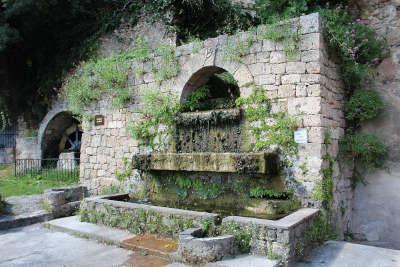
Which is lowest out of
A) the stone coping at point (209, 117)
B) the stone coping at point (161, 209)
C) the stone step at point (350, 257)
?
the stone step at point (350, 257)

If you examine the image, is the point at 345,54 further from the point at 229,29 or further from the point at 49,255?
the point at 49,255

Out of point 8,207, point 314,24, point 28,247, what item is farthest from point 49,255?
point 314,24

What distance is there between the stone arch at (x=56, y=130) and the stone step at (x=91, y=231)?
20.8ft

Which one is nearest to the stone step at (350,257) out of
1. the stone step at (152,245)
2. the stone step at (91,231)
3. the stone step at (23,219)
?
the stone step at (152,245)

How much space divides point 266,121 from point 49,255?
3370 millimetres

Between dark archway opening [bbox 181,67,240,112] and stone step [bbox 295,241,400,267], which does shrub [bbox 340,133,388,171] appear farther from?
dark archway opening [bbox 181,67,240,112]

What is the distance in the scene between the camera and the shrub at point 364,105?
17.8 ft

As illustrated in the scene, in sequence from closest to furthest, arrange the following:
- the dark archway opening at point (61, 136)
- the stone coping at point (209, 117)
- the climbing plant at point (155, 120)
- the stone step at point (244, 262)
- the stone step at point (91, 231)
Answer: the stone step at point (244, 262) < the stone step at point (91, 231) < the stone coping at point (209, 117) < the climbing plant at point (155, 120) < the dark archway opening at point (61, 136)

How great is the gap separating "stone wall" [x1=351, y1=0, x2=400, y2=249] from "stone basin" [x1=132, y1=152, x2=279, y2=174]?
68.4 inches

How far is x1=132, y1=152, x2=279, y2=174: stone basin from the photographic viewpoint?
4.75m

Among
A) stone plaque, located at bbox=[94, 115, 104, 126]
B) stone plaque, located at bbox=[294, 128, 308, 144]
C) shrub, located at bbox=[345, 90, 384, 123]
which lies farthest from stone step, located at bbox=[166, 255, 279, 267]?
stone plaque, located at bbox=[94, 115, 104, 126]

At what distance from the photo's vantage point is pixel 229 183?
543cm

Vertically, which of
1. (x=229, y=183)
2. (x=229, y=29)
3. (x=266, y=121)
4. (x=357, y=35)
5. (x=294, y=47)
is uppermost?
(x=229, y=29)

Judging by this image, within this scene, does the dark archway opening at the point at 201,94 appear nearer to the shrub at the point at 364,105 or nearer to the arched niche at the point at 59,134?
the shrub at the point at 364,105
